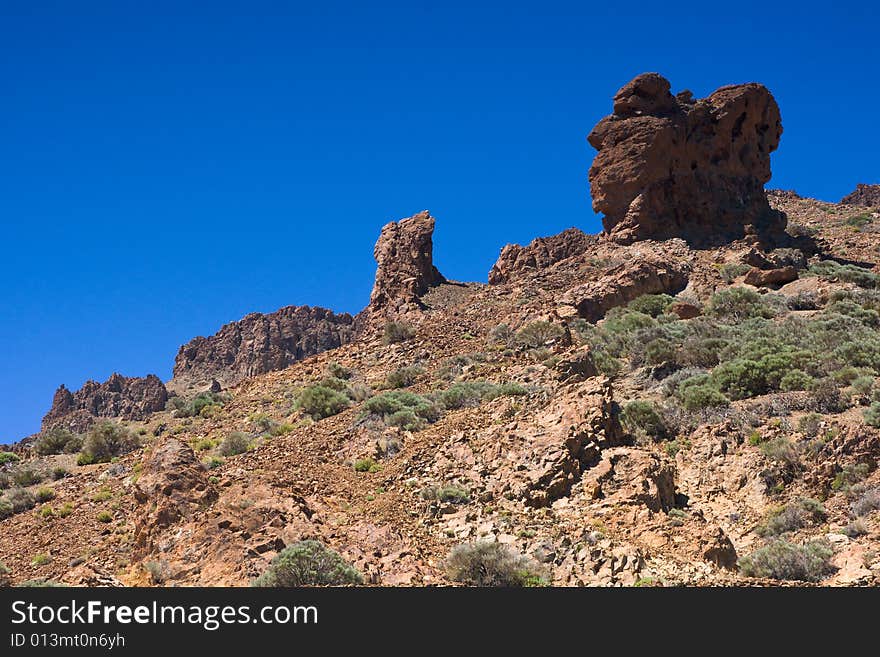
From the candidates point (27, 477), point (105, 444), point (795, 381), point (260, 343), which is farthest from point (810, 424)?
point (260, 343)

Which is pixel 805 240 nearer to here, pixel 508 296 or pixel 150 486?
pixel 508 296

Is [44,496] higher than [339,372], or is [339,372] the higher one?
[339,372]

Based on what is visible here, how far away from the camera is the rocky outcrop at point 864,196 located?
60.9 meters

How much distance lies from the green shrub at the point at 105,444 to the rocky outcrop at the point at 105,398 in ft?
131

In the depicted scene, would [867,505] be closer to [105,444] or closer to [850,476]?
[850,476]

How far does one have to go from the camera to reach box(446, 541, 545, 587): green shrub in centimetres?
1075

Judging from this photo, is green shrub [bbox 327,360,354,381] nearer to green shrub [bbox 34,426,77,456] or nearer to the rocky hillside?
the rocky hillside

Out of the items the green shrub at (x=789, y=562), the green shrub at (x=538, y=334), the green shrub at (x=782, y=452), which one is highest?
the green shrub at (x=538, y=334)

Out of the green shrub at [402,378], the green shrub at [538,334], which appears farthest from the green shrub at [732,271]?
the green shrub at [402,378]

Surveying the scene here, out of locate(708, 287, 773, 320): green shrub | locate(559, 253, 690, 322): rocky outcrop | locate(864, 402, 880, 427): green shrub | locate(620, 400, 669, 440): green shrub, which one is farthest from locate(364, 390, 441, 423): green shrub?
locate(708, 287, 773, 320): green shrub

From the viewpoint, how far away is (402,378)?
2538cm

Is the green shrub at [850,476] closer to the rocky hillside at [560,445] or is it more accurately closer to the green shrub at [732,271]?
the rocky hillside at [560,445]

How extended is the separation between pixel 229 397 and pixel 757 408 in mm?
17780

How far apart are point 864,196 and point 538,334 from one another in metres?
47.2
